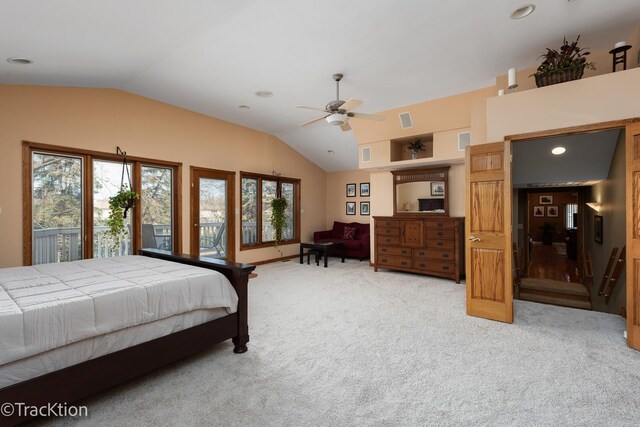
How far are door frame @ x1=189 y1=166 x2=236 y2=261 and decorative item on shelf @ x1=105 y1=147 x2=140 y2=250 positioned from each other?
1061mm

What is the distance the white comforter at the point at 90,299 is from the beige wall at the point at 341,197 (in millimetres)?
6145

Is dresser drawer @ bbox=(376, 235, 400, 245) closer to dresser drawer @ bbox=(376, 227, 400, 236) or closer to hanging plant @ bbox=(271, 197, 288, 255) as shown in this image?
dresser drawer @ bbox=(376, 227, 400, 236)

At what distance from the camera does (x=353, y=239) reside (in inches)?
310

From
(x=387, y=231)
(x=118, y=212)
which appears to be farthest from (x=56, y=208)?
(x=387, y=231)

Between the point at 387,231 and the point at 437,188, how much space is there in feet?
4.16

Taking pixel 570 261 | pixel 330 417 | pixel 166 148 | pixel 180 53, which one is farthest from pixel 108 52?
pixel 570 261

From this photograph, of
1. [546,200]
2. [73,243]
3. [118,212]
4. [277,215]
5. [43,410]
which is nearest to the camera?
[43,410]

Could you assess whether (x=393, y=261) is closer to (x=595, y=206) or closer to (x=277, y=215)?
(x=277, y=215)

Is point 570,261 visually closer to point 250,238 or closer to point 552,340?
point 552,340

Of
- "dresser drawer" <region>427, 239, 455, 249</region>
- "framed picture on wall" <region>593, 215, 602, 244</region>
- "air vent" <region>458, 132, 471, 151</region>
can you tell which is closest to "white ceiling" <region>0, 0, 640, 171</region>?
"air vent" <region>458, 132, 471, 151</region>

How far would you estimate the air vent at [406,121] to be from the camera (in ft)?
17.8

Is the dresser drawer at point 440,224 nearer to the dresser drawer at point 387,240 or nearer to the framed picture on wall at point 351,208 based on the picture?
the dresser drawer at point 387,240

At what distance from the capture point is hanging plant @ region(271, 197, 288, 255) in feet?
24.0

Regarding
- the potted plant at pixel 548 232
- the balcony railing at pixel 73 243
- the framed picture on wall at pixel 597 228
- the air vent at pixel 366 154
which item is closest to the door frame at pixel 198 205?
the balcony railing at pixel 73 243
